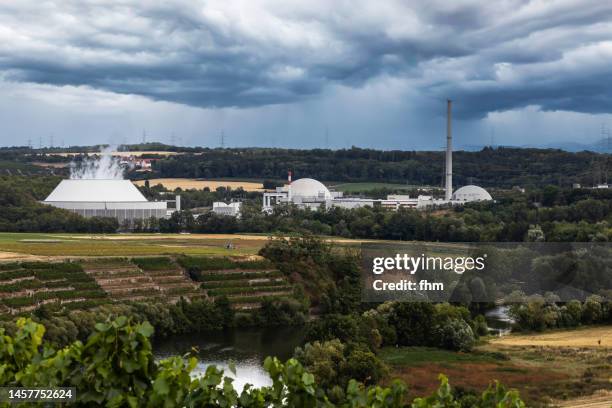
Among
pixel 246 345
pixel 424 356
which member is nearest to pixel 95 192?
pixel 246 345

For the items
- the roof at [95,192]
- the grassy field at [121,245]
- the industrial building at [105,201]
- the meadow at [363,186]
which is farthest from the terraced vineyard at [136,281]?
the meadow at [363,186]

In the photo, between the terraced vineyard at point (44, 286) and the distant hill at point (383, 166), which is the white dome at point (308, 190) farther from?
the terraced vineyard at point (44, 286)

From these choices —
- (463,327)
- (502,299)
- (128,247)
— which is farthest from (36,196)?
(463,327)

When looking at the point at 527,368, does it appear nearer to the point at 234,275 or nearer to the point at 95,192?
the point at 234,275

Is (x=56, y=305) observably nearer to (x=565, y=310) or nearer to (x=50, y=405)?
(x=565, y=310)

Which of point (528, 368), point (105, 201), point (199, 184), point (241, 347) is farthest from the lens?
point (199, 184)

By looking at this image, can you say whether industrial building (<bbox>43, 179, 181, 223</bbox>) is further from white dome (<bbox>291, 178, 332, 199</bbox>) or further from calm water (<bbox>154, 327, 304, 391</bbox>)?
calm water (<bbox>154, 327, 304, 391</bbox>)
